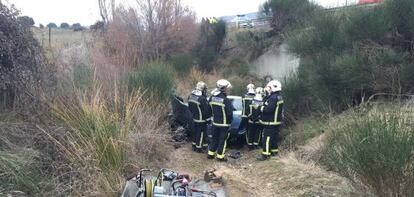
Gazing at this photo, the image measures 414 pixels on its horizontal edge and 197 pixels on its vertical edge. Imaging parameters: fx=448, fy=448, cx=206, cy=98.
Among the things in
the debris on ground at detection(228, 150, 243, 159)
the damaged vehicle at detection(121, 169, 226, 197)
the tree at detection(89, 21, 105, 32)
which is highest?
the tree at detection(89, 21, 105, 32)

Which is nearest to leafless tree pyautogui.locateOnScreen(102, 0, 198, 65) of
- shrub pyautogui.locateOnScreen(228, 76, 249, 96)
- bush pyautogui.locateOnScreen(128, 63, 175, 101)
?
shrub pyautogui.locateOnScreen(228, 76, 249, 96)

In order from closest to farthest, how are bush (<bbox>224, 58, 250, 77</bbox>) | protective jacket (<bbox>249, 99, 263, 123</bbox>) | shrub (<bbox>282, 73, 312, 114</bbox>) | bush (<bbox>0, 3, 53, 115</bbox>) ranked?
bush (<bbox>0, 3, 53, 115</bbox>) → protective jacket (<bbox>249, 99, 263, 123</bbox>) → shrub (<bbox>282, 73, 312, 114</bbox>) → bush (<bbox>224, 58, 250, 77</bbox>)

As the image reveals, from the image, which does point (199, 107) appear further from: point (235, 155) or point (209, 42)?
point (209, 42)

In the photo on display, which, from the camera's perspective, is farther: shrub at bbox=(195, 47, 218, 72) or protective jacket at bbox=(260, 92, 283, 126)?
shrub at bbox=(195, 47, 218, 72)

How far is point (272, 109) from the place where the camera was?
27.8 feet

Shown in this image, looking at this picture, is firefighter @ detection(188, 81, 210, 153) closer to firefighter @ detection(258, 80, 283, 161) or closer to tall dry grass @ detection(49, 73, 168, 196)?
firefighter @ detection(258, 80, 283, 161)

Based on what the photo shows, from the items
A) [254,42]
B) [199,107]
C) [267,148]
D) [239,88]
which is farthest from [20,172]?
[254,42]

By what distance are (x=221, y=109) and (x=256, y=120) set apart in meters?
1.04

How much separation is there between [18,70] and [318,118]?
19.8 feet

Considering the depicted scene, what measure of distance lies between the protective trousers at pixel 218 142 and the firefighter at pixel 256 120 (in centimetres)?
77

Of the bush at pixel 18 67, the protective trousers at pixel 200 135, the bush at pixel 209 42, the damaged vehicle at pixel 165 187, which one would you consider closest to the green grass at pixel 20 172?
the bush at pixel 18 67

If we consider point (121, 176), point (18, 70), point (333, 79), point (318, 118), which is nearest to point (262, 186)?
point (121, 176)

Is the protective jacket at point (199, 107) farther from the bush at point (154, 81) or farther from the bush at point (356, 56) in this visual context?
the bush at point (356, 56)

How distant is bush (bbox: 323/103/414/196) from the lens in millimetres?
3980
